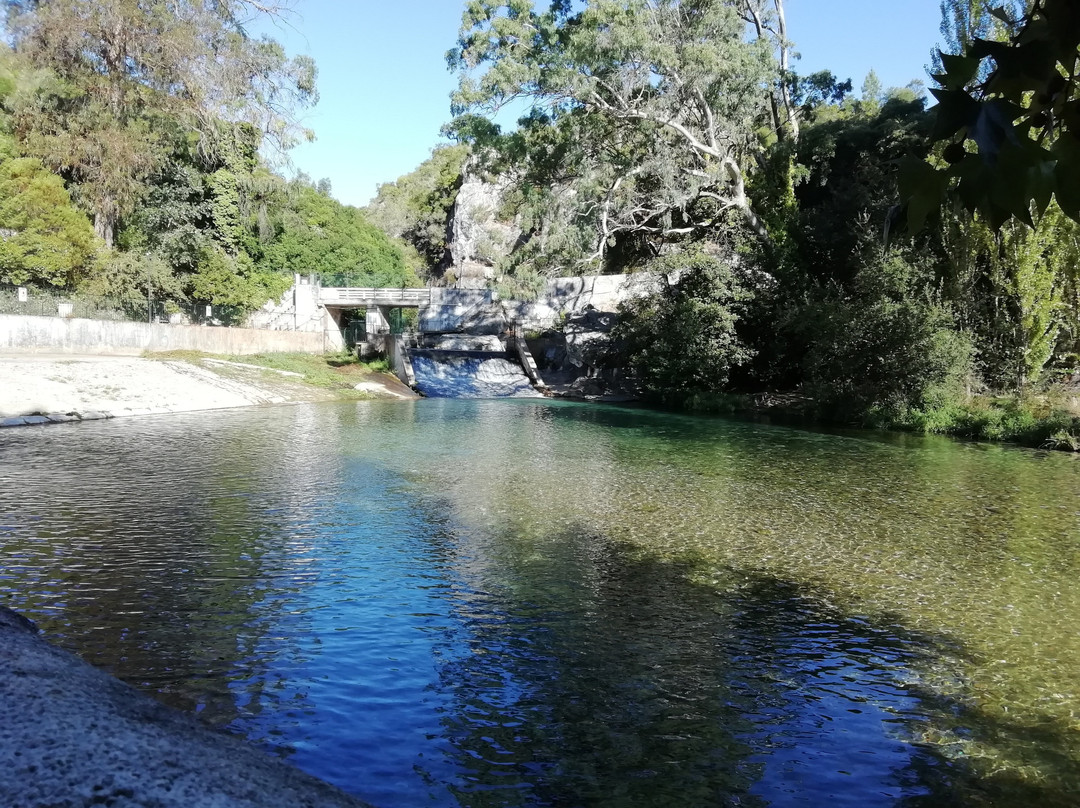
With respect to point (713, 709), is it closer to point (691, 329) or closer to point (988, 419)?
point (988, 419)

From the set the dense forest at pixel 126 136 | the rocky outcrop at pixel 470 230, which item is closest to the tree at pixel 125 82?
the dense forest at pixel 126 136

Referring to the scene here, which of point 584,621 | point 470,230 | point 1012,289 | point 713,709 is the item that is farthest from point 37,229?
point 470,230

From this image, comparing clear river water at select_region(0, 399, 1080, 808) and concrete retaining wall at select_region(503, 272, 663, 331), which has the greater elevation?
concrete retaining wall at select_region(503, 272, 663, 331)

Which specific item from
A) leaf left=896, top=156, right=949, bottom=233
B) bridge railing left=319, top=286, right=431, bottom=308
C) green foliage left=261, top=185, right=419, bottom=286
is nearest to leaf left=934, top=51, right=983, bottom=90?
leaf left=896, top=156, right=949, bottom=233

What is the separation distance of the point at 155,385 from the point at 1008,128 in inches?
1212

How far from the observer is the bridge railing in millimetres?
51531

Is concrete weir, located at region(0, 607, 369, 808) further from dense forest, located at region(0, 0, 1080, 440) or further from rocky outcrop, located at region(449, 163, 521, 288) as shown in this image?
rocky outcrop, located at region(449, 163, 521, 288)

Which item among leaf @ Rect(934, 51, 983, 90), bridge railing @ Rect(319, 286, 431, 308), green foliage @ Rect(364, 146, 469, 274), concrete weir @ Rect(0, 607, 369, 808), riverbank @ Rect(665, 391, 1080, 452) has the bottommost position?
concrete weir @ Rect(0, 607, 369, 808)

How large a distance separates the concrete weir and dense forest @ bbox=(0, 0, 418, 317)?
34.0 metres

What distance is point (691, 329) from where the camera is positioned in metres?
33.1

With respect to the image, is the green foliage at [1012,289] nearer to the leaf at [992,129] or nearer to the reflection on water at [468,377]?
the reflection on water at [468,377]

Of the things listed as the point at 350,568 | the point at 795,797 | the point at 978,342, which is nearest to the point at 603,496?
the point at 350,568

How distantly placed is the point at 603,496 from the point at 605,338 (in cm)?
2910

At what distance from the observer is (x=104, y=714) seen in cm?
437
